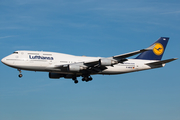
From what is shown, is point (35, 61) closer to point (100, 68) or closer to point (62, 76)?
point (62, 76)

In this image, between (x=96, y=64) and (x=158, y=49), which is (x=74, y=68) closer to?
(x=96, y=64)

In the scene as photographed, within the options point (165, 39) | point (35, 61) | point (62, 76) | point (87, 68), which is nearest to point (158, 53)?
point (165, 39)

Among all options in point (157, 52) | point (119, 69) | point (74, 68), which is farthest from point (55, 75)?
point (157, 52)

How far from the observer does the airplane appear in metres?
41.8

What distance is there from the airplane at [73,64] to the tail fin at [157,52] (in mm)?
1719

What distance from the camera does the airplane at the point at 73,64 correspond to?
4178 centimetres

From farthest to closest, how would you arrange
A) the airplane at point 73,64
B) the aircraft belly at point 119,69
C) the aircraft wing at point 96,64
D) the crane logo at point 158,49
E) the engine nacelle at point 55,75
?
the crane logo at point 158,49
the engine nacelle at point 55,75
the aircraft belly at point 119,69
the airplane at point 73,64
the aircraft wing at point 96,64

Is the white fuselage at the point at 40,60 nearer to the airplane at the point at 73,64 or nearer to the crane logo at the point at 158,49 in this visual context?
the airplane at the point at 73,64

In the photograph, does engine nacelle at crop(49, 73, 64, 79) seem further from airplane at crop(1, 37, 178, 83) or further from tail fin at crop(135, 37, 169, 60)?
tail fin at crop(135, 37, 169, 60)

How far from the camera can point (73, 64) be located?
42812 mm

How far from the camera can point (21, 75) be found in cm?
4297

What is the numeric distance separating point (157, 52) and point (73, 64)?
17.2 m

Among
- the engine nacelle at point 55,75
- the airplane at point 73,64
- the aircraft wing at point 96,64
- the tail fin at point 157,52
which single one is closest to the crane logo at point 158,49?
the tail fin at point 157,52

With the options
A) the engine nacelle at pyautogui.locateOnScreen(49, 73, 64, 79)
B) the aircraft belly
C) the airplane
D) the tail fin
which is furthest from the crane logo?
the engine nacelle at pyautogui.locateOnScreen(49, 73, 64, 79)
